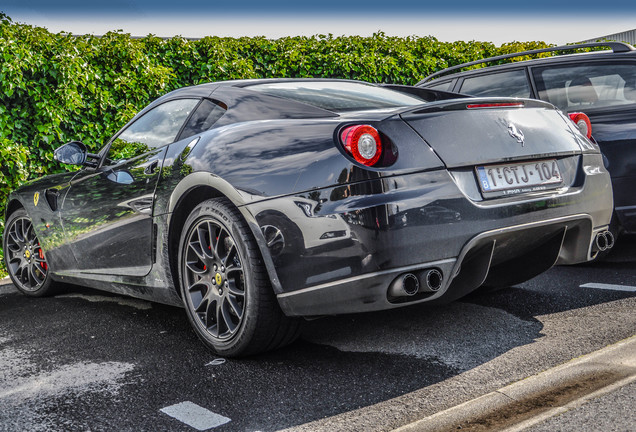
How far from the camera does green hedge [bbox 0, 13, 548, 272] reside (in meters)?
6.43

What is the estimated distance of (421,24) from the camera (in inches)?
512

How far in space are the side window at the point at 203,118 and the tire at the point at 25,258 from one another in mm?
1952

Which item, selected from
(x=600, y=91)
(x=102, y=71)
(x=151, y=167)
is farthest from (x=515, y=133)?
(x=102, y=71)

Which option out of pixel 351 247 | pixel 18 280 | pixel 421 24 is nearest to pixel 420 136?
pixel 351 247

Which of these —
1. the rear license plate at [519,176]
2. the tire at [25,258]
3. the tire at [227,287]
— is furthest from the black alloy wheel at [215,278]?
the tire at [25,258]

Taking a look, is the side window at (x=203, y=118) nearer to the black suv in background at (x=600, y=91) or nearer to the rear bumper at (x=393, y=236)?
the rear bumper at (x=393, y=236)

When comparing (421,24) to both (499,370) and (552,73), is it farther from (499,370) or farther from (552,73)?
(499,370)

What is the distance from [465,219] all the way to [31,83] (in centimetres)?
504

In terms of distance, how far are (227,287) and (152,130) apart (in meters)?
1.35

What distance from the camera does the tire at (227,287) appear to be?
3.15 metres

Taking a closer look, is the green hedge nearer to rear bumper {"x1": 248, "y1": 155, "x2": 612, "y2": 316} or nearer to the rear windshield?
the rear windshield

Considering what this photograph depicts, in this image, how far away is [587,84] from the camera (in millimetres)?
5391

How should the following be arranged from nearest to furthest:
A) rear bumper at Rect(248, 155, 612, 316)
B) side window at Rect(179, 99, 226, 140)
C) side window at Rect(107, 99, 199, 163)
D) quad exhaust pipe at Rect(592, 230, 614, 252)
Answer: rear bumper at Rect(248, 155, 612, 316), quad exhaust pipe at Rect(592, 230, 614, 252), side window at Rect(179, 99, 226, 140), side window at Rect(107, 99, 199, 163)

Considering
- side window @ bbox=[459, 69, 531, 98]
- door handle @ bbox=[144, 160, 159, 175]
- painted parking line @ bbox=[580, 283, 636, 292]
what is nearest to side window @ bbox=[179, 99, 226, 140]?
door handle @ bbox=[144, 160, 159, 175]
